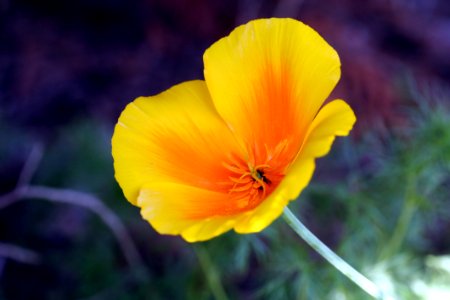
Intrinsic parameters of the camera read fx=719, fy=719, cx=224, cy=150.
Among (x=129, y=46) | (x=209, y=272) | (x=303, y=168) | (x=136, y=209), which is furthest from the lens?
(x=129, y=46)

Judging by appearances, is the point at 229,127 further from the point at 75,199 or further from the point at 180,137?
the point at 75,199

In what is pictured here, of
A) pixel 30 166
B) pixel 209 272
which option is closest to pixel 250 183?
pixel 209 272

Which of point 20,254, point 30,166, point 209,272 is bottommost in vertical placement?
point 20,254

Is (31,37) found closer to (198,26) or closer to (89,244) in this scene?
(198,26)

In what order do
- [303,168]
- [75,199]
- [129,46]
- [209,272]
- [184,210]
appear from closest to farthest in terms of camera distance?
[303,168]
[184,210]
[209,272]
[75,199]
[129,46]

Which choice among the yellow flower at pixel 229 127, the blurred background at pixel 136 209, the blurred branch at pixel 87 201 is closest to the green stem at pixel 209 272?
the blurred background at pixel 136 209

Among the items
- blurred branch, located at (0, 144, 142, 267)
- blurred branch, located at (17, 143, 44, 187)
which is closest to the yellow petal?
blurred branch, located at (0, 144, 142, 267)

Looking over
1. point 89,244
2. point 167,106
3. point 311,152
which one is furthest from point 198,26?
point 311,152
